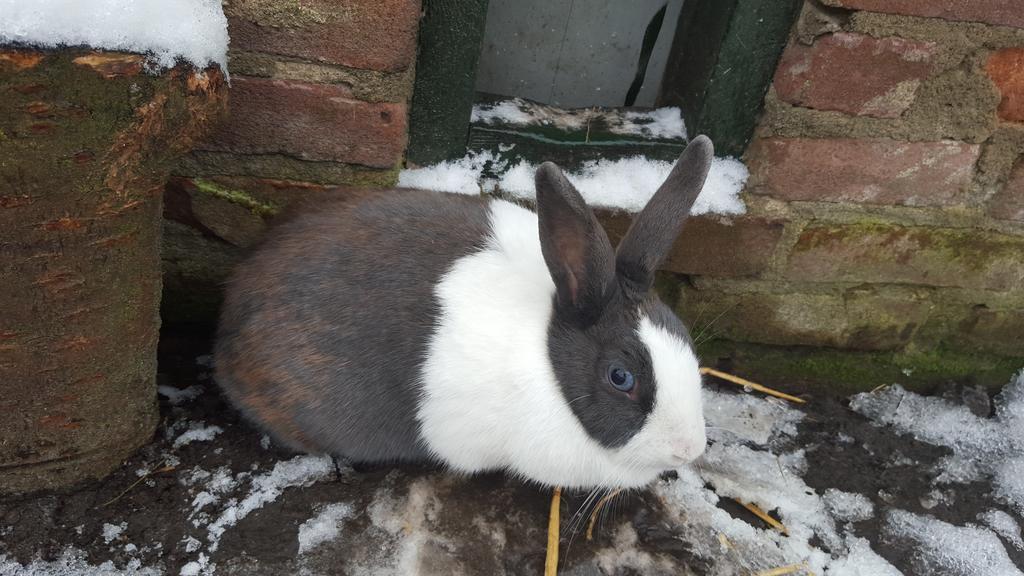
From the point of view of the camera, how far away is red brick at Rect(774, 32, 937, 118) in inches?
58.3

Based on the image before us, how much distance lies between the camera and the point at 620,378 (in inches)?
50.6

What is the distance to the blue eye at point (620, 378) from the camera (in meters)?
1.28

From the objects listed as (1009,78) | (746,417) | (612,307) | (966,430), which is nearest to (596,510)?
(612,307)

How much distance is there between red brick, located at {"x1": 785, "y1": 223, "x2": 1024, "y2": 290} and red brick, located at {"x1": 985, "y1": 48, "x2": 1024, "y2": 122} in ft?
0.91

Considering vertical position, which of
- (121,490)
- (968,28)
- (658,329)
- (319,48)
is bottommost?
(121,490)

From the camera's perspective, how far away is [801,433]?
1.70 m

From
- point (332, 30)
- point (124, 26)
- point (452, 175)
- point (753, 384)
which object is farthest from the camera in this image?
point (753, 384)

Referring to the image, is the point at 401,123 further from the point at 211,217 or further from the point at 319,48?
the point at 211,217

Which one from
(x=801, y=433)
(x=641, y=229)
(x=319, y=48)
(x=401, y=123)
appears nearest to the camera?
(x=641, y=229)

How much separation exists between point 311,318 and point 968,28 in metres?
1.36

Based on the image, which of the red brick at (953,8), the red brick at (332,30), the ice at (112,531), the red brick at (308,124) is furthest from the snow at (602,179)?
the ice at (112,531)

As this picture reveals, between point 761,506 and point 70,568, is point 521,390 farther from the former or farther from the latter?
point 70,568

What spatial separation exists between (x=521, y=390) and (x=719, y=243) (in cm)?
66

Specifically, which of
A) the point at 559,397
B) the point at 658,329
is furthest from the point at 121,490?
the point at 658,329
